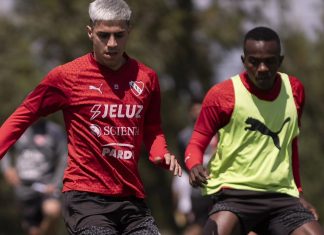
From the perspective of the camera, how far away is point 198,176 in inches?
298

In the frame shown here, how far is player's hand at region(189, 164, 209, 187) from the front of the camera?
297 inches

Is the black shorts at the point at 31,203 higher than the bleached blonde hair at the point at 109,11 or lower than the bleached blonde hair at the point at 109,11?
lower

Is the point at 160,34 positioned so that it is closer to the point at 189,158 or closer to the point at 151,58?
the point at 151,58

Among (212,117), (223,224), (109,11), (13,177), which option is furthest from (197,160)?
(13,177)

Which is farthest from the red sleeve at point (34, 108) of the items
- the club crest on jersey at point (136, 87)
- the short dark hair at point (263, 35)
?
the short dark hair at point (263, 35)

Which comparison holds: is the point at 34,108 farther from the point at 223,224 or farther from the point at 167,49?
the point at 167,49

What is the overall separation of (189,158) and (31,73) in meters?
32.4

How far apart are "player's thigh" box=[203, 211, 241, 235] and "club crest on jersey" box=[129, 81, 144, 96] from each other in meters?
1.12

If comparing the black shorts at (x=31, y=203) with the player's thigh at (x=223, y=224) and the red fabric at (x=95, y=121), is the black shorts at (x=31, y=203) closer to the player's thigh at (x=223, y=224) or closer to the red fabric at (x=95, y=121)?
the player's thigh at (x=223, y=224)

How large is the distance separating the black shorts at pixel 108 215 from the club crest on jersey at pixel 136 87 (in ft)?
2.41

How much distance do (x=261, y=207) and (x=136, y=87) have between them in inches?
52.1

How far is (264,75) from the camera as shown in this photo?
7961 millimetres

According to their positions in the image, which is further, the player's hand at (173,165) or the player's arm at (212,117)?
the player's arm at (212,117)

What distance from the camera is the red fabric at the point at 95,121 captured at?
23.9ft
